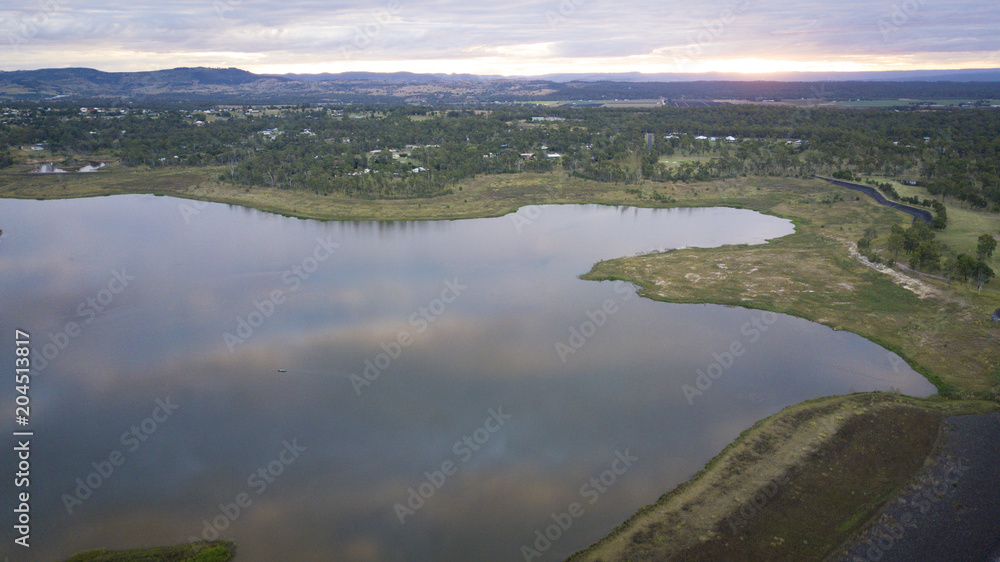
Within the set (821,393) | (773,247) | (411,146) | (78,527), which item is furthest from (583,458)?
(411,146)

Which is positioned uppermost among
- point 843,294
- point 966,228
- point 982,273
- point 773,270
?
point 966,228

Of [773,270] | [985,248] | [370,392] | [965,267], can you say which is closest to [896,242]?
[985,248]

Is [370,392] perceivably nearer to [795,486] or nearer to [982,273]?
[795,486]

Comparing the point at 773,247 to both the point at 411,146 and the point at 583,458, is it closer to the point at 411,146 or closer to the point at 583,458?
the point at 583,458

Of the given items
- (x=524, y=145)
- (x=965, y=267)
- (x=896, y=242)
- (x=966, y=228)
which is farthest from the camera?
(x=524, y=145)

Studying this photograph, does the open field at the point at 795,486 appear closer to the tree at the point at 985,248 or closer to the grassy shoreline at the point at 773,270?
the grassy shoreline at the point at 773,270

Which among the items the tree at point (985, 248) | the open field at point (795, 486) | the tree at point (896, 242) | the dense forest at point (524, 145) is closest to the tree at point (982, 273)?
the tree at point (985, 248)

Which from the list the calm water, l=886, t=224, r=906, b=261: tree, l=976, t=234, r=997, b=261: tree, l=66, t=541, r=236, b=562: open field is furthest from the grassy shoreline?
l=66, t=541, r=236, b=562: open field
